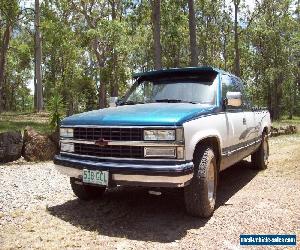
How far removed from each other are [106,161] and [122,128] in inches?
19.6

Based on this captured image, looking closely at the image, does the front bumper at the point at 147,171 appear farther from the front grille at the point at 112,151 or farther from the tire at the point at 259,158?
the tire at the point at 259,158

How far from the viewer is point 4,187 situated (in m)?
6.88

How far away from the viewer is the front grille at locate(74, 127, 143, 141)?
15.5ft

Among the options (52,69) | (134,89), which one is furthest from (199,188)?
(52,69)

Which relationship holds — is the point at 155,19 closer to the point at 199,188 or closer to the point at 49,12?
the point at 49,12

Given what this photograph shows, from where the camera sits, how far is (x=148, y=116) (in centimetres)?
476

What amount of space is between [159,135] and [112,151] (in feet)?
2.27

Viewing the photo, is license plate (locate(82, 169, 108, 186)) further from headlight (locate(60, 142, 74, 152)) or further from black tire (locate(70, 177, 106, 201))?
black tire (locate(70, 177, 106, 201))

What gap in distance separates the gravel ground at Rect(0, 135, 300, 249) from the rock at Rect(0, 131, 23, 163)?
2.01m

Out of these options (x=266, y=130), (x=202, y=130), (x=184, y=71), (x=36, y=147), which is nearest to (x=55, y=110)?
(x=36, y=147)

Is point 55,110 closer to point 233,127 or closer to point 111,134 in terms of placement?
point 233,127

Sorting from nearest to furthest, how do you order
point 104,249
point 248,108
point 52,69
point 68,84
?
point 104,249 → point 248,108 → point 68,84 → point 52,69

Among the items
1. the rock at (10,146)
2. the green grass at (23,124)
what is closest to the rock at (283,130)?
the green grass at (23,124)

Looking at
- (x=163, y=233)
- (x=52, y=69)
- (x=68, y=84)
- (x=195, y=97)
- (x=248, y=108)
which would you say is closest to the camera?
(x=163, y=233)
